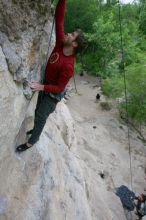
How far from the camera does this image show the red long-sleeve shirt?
21.8 feet

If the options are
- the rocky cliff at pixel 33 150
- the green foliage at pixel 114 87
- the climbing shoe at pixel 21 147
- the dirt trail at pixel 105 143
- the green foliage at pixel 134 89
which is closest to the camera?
the rocky cliff at pixel 33 150

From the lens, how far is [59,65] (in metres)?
6.67

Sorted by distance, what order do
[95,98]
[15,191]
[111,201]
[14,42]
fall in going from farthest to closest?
[95,98]
[111,201]
[15,191]
[14,42]

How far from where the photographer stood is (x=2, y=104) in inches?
259

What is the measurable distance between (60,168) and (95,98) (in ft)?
56.7

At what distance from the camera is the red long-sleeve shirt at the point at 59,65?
664 cm

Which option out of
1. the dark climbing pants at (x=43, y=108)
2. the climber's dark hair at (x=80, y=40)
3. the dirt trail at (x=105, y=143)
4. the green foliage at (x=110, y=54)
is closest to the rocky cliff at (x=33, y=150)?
the dark climbing pants at (x=43, y=108)

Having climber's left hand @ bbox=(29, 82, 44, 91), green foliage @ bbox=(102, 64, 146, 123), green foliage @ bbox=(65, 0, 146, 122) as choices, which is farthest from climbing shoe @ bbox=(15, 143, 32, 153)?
green foliage @ bbox=(102, 64, 146, 123)

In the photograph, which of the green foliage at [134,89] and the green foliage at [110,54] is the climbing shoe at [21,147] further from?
the green foliage at [134,89]

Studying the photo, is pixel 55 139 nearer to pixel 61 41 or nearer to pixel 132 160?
pixel 61 41

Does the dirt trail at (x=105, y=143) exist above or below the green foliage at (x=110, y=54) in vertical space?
below

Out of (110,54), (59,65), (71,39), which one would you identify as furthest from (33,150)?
(110,54)

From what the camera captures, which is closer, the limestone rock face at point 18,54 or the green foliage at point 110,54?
the limestone rock face at point 18,54

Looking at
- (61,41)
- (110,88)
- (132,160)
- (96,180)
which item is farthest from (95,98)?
(61,41)
